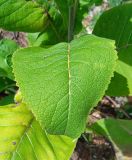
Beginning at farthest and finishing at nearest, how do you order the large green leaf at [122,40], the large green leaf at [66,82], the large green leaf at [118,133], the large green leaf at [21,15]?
the large green leaf at [118,133] → the large green leaf at [122,40] → the large green leaf at [21,15] → the large green leaf at [66,82]

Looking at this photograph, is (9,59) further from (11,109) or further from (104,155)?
(104,155)

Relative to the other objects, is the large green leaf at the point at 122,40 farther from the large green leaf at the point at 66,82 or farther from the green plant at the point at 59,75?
the large green leaf at the point at 66,82

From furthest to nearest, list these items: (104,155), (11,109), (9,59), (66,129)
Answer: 1. (104,155)
2. (9,59)
3. (11,109)
4. (66,129)

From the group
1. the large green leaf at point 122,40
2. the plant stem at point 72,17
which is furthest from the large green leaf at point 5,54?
the large green leaf at point 122,40

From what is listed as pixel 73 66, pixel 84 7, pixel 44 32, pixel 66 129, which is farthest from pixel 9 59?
pixel 66 129

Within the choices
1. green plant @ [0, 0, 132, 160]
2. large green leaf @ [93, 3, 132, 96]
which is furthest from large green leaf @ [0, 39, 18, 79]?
large green leaf @ [93, 3, 132, 96]

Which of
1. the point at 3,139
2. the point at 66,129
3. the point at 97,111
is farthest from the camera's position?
the point at 97,111
